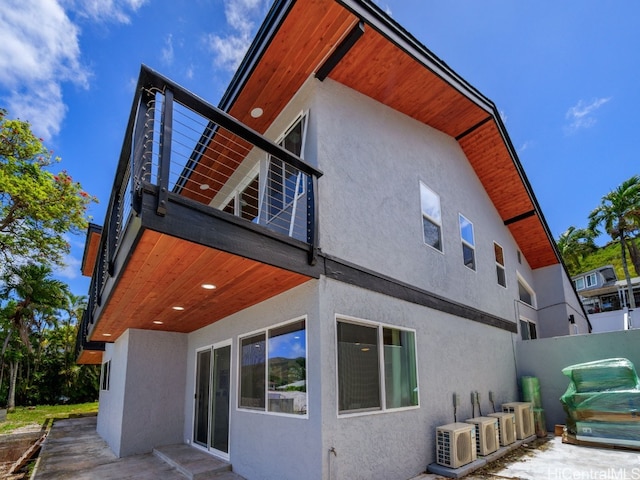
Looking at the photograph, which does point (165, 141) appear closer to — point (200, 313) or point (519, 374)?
point (200, 313)

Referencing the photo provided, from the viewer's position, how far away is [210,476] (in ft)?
19.5

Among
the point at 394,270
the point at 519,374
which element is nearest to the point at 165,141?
the point at 394,270

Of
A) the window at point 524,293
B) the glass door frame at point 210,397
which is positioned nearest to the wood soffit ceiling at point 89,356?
the glass door frame at point 210,397

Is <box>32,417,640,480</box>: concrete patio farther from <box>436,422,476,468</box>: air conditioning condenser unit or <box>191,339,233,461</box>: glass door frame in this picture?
<box>436,422,476,468</box>: air conditioning condenser unit

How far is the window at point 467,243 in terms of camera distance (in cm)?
866

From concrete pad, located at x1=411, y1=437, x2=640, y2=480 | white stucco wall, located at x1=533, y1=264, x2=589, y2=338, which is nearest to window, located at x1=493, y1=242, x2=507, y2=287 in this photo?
white stucco wall, located at x1=533, y1=264, x2=589, y2=338

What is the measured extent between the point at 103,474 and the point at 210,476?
2154 mm

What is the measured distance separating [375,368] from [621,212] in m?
25.1

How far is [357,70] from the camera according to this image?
20.1 feet

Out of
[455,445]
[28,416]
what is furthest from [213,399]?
[28,416]

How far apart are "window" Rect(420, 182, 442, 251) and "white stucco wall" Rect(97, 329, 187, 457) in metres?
5.93

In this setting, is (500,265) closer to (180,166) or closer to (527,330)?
(527,330)

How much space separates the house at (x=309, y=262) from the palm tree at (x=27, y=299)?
14.1 m

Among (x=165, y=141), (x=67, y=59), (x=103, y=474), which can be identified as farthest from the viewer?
(x=67, y=59)
